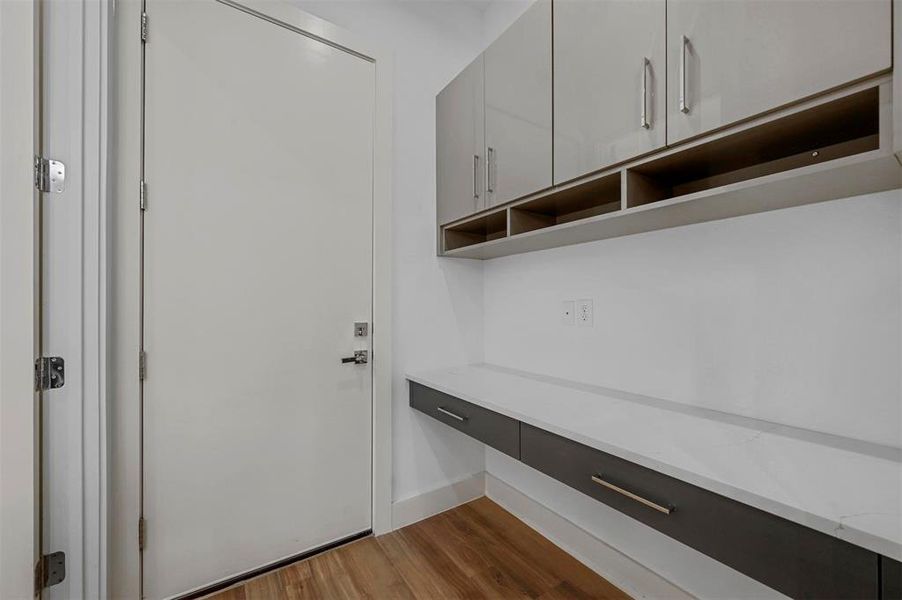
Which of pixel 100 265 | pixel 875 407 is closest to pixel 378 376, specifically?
pixel 100 265

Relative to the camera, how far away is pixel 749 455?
37.6 inches

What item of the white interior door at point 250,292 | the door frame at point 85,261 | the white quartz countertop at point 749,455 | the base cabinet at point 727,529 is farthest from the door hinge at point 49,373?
the base cabinet at point 727,529

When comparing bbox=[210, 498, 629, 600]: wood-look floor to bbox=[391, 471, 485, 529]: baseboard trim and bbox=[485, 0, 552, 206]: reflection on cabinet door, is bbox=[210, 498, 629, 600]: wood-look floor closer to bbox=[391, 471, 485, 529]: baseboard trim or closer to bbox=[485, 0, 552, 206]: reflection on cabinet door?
bbox=[391, 471, 485, 529]: baseboard trim

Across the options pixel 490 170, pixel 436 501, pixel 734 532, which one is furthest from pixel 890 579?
pixel 436 501

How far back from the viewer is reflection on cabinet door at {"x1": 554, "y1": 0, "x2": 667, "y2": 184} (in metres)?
1.16

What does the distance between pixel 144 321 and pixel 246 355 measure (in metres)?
0.37

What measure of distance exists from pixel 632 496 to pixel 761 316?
0.70 metres

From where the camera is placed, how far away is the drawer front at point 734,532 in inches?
27.3

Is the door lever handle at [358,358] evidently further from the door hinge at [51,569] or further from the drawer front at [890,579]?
the drawer front at [890,579]

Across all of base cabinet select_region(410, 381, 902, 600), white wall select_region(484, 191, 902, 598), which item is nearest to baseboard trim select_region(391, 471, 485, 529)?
white wall select_region(484, 191, 902, 598)

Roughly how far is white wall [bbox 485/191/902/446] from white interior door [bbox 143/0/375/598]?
44.5 inches

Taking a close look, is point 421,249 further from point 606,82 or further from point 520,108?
point 606,82

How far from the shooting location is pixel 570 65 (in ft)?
4.61

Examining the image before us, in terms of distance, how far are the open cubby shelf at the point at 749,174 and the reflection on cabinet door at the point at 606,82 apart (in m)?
0.08
